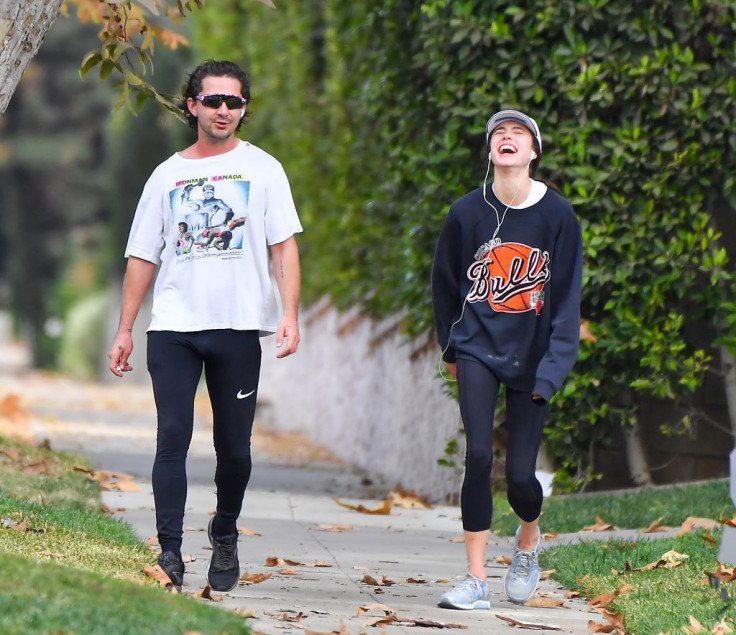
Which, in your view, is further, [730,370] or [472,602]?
[730,370]

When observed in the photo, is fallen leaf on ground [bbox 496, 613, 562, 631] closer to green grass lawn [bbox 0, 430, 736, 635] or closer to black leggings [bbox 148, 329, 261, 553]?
green grass lawn [bbox 0, 430, 736, 635]

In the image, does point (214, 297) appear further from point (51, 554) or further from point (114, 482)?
point (114, 482)

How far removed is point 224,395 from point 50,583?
1.25 metres

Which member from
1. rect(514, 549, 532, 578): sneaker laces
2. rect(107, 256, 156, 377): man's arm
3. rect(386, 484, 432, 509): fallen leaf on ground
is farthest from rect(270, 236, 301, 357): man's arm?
rect(386, 484, 432, 509): fallen leaf on ground

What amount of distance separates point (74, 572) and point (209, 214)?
57.9 inches

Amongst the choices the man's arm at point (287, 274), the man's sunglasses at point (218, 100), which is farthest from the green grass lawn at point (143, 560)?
the man's sunglasses at point (218, 100)

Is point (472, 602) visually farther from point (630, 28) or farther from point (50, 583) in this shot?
point (630, 28)

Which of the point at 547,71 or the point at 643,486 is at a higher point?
the point at 547,71

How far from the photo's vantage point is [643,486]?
855cm

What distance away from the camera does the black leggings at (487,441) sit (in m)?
5.26

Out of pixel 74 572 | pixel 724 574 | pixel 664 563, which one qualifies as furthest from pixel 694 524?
pixel 74 572

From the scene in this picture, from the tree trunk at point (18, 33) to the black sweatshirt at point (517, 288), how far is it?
1.84 metres

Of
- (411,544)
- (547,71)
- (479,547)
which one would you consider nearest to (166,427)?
(479,547)

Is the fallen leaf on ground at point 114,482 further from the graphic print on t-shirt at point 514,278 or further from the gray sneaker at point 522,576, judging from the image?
the graphic print on t-shirt at point 514,278
